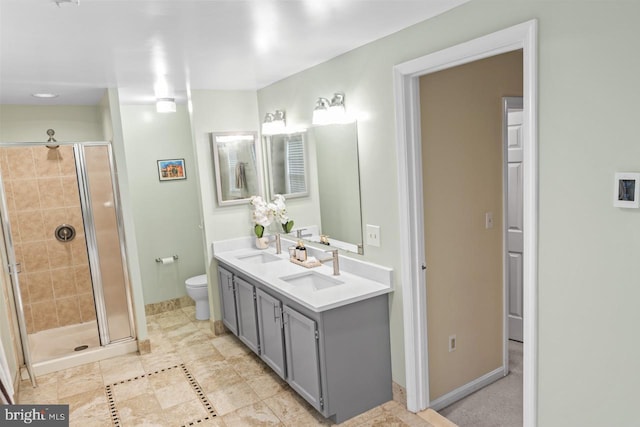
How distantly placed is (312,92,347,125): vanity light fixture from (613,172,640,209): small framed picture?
1720mm

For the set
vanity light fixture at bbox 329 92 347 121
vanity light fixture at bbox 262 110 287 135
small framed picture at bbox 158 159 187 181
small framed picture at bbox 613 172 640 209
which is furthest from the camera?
small framed picture at bbox 158 159 187 181

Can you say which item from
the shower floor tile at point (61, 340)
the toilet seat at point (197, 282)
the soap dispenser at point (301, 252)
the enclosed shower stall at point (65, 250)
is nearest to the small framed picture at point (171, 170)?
the enclosed shower stall at point (65, 250)

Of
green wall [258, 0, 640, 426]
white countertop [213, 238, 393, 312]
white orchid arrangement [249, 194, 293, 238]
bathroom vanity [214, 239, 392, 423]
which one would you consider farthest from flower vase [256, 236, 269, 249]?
green wall [258, 0, 640, 426]

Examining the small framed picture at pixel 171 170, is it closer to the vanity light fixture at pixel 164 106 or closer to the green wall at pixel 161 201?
the green wall at pixel 161 201

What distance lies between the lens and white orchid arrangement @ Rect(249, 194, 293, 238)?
3.91 metres

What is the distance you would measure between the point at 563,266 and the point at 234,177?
296cm

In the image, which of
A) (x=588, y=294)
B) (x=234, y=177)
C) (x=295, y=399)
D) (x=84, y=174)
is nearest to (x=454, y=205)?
(x=588, y=294)

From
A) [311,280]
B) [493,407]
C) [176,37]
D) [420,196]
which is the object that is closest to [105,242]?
[311,280]

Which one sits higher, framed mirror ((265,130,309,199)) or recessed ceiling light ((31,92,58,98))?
recessed ceiling light ((31,92,58,98))

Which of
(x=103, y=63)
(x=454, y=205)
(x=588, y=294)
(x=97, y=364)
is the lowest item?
(x=97, y=364)

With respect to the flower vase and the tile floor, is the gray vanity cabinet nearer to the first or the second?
the tile floor

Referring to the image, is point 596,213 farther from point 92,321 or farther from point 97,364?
point 92,321

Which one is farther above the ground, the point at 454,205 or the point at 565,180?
the point at 565,180

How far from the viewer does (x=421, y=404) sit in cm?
277
